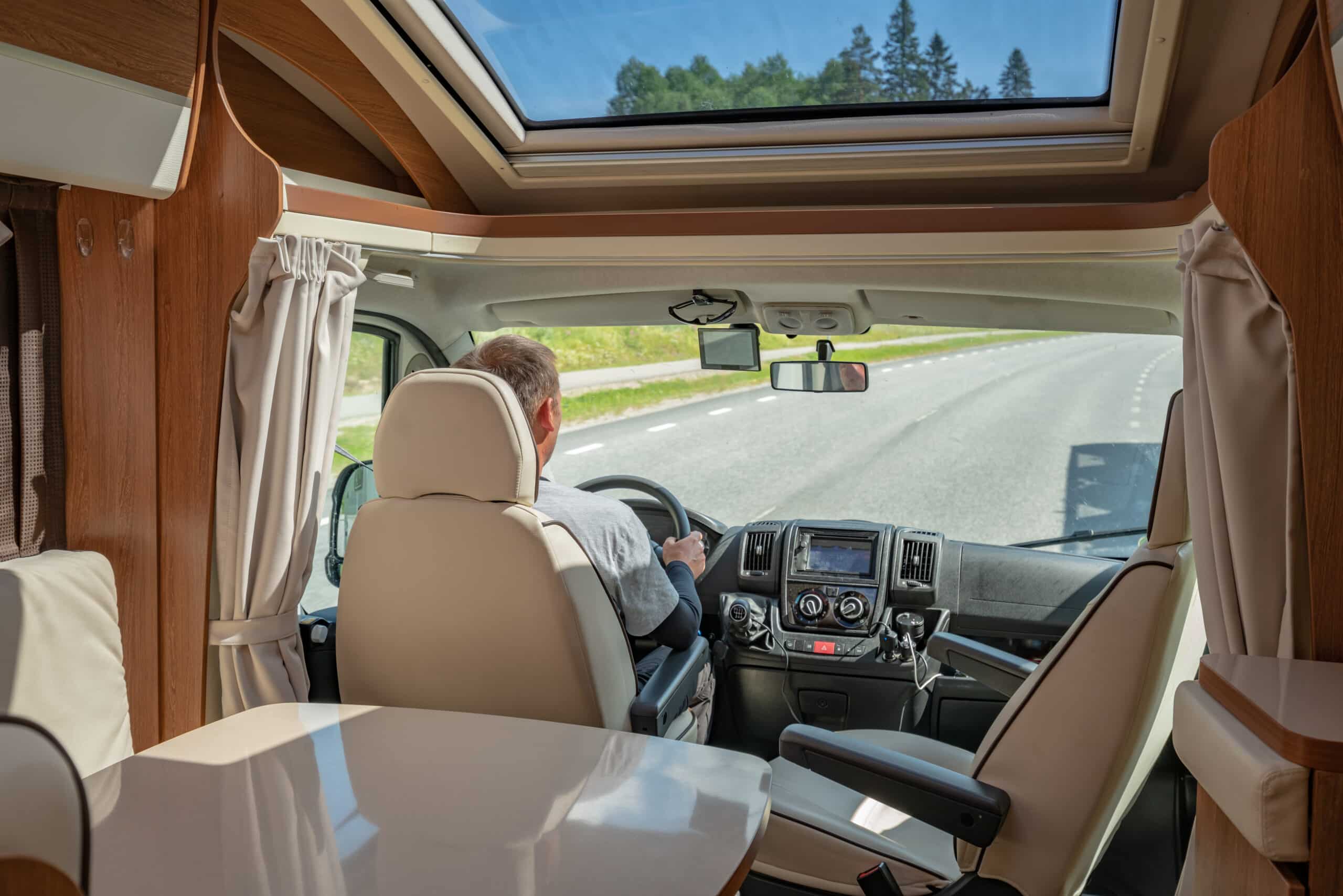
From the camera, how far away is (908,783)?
1798 millimetres

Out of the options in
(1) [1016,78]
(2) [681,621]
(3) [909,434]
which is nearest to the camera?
(1) [1016,78]

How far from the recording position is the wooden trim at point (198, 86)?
2309 mm

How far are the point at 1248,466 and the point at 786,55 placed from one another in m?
1.59

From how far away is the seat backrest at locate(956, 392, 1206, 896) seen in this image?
166cm

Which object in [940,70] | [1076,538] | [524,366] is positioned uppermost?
[940,70]

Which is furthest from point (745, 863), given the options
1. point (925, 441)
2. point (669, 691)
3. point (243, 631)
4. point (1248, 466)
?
point (925, 441)

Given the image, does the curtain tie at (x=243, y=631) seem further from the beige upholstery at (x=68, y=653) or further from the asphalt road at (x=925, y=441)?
the asphalt road at (x=925, y=441)

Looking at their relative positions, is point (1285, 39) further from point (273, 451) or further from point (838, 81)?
point (273, 451)

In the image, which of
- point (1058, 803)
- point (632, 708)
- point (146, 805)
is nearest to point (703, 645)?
point (632, 708)

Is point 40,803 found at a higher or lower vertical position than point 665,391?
lower

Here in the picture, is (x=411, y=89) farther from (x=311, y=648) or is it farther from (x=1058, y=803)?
(x=1058, y=803)

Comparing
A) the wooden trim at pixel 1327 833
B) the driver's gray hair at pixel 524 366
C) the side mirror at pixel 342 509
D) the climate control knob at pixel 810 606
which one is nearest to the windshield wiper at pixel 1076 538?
the climate control knob at pixel 810 606

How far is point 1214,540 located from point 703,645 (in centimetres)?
140

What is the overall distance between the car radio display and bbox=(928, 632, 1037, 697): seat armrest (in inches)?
15.6
